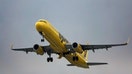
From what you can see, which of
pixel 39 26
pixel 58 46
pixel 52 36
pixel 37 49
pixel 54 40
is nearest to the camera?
pixel 39 26

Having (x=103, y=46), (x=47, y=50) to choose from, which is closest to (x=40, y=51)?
(x=47, y=50)

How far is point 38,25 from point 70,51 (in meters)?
13.2

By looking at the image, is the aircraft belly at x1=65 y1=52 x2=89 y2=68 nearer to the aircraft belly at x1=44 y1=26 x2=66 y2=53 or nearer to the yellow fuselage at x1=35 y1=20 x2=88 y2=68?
the yellow fuselage at x1=35 y1=20 x2=88 y2=68

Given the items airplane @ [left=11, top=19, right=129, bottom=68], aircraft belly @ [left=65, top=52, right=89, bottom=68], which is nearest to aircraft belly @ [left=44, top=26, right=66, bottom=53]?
airplane @ [left=11, top=19, right=129, bottom=68]

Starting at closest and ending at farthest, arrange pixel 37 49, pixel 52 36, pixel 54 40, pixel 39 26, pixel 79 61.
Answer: pixel 39 26 → pixel 52 36 → pixel 54 40 → pixel 37 49 → pixel 79 61

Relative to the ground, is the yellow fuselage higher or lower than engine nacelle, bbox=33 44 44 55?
higher

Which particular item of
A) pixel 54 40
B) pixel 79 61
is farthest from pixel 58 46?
pixel 79 61

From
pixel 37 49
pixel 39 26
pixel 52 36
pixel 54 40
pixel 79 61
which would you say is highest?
pixel 39 26

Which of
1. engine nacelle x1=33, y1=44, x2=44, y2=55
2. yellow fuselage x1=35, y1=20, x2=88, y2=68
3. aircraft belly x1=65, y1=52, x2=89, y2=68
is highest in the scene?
yellow fuselage x1=35, y1=20, x2=88, y2=68

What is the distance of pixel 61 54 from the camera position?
8294 cm

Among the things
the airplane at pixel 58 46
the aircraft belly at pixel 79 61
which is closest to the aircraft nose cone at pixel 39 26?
the airplane at pixel 58 46

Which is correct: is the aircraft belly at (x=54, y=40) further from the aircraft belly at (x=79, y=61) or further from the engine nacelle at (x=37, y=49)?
the aircraft belly at (x=79, y=61)

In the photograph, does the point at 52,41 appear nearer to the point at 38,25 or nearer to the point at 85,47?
the point at 38,25

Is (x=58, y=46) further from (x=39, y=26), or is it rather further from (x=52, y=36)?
(x=39, y=26)
